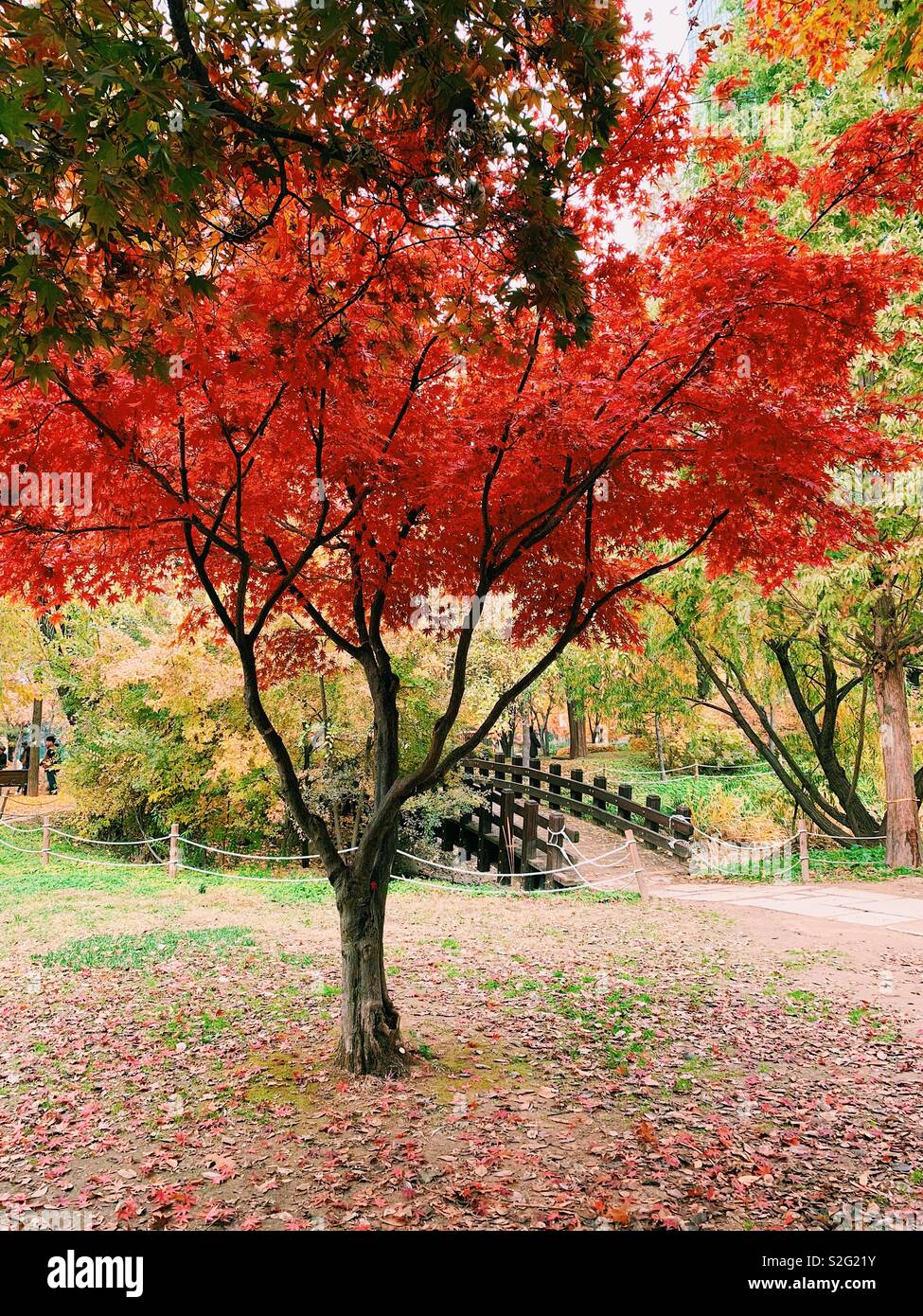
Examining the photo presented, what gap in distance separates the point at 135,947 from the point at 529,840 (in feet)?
19.7

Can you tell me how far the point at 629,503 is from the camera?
4953 mm

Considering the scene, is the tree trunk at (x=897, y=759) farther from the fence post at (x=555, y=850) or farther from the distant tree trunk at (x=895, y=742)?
the fence post at (x=555, y=850)

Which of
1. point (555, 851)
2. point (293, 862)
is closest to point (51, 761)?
point (293, 862)

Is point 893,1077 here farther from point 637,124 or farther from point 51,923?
point 51,923

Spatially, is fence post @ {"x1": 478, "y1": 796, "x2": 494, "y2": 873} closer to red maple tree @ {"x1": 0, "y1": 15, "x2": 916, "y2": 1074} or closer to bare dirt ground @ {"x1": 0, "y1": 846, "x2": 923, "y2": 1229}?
bare dirt ground @ {"x1": 0, "y1": 846, "x2": 923, "y2": 1229}

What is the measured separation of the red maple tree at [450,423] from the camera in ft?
12.8

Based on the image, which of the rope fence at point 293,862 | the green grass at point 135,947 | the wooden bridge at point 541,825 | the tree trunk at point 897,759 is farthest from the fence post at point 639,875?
the green grass at point 135,947

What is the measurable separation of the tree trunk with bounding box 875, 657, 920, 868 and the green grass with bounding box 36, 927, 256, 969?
349 inches

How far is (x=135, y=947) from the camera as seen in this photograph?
807 centimetres

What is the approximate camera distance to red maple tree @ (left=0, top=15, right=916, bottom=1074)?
3.90 m

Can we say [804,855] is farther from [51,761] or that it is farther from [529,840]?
[51,761]

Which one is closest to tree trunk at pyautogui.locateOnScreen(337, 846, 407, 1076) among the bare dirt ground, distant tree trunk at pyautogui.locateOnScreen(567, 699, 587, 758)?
the bare dirt ground

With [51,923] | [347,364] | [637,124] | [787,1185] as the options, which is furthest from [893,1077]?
[51,923]

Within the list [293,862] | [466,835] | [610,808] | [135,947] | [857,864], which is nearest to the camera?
[135,947]
